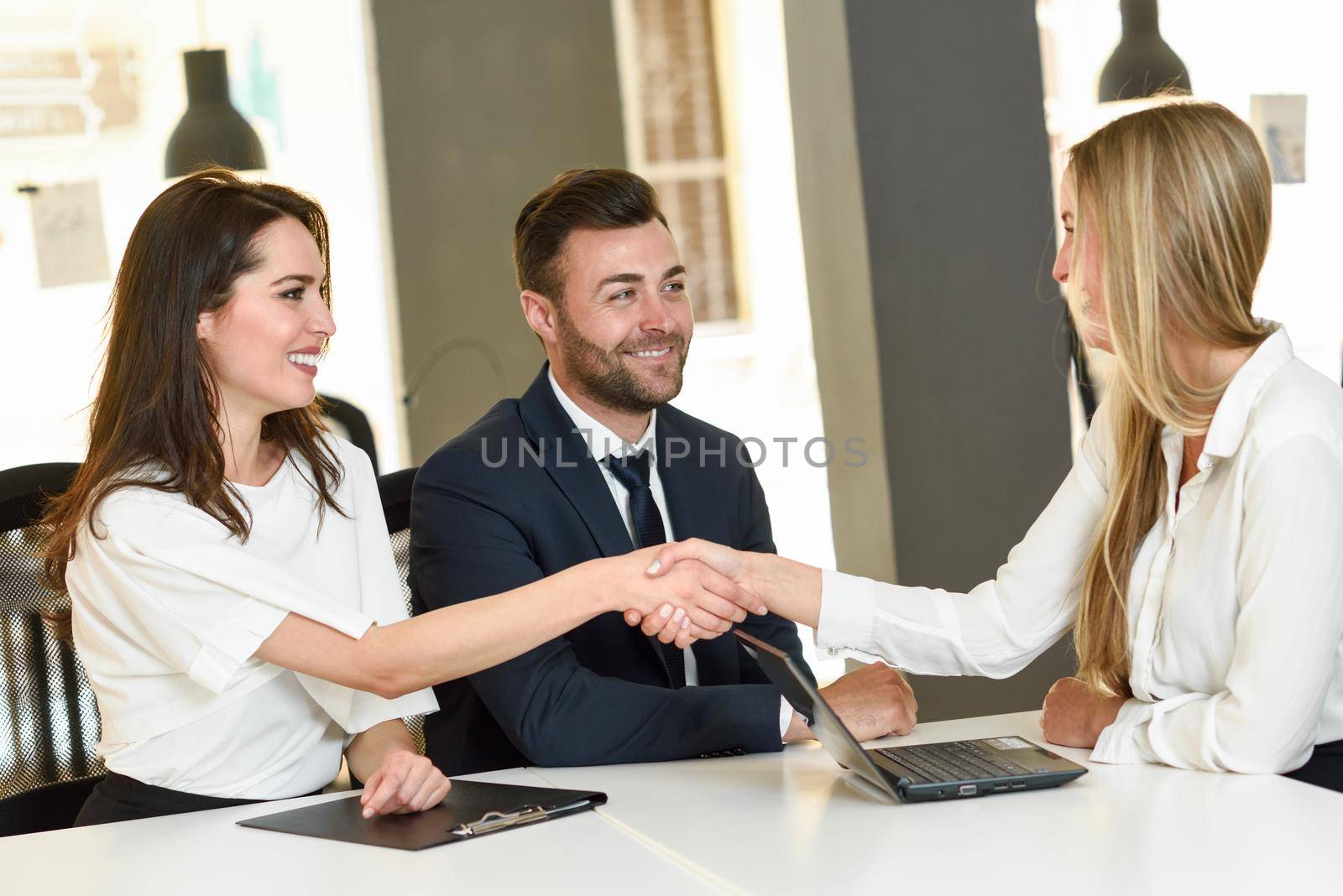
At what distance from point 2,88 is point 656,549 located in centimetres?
510

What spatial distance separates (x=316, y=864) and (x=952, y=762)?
0.65m

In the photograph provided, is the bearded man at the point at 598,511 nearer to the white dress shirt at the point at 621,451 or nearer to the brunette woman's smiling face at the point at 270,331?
the white dress shirt at the point at 621,451

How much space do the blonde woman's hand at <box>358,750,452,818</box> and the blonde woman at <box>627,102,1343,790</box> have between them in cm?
42

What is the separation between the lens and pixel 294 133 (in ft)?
19.0

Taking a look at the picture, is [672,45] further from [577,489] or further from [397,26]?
[577,489]

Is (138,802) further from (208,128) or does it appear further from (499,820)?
(208,128)

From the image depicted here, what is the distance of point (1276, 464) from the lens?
4.49ft

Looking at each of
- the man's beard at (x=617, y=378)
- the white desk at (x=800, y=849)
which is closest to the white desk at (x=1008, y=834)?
the white desk at (x=800, y=849)

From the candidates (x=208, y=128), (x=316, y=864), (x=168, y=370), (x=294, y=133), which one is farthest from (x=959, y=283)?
(x=294, y=133)

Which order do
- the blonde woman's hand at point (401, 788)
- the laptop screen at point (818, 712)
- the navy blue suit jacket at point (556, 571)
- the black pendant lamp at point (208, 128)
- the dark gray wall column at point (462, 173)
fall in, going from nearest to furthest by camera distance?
the laptop screen at point (818, 712) → the blonde woman's hand at point (401, 788) → the navy blue suit jacket at point (556, 571) → the black pendant lamp at point (208, 128) → the dark gray wall column at point (462, 173)

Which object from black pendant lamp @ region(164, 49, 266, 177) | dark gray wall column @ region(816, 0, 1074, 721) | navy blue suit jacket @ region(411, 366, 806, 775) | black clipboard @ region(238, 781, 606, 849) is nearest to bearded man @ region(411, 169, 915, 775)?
navy blue suit jacket @ region(411, 366, 806, 775)

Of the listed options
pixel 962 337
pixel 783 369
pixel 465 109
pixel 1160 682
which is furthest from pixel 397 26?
pixel 1160 682

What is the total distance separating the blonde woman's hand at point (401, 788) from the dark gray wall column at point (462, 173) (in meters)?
3.98

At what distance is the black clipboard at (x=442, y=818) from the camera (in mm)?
1272
